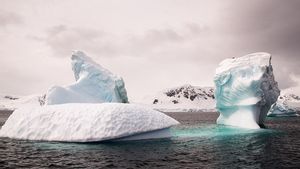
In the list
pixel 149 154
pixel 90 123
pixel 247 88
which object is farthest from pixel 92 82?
pixel 149 154

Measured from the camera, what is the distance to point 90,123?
24.6 m

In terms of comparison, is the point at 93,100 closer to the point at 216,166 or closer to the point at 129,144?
the point at 129,144

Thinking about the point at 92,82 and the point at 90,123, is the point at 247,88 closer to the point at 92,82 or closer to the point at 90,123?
the point at 92,82

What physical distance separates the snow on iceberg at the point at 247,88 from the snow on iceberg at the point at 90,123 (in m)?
18.6

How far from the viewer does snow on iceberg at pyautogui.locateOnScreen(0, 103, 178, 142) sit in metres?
24.3

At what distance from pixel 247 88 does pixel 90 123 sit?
25415 mm

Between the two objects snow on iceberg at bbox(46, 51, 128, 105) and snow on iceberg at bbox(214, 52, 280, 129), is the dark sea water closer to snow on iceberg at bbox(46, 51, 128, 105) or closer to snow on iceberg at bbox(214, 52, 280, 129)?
snow on iceberg at bbox(214, 52, 280, 129)

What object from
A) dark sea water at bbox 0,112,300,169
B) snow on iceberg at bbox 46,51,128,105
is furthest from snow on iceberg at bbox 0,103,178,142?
snow on iceberg at bbox 46,51,128,105

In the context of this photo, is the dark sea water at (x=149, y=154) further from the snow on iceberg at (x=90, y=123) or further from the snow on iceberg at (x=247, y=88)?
the snow on iceberg at (x=247, y=88)

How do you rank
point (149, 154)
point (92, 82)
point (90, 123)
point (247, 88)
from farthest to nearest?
point (92, 82), point (247, 88), point (90, 123), point (149, 154)

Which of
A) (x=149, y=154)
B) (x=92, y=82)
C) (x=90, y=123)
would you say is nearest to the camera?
(x=149, y=154)

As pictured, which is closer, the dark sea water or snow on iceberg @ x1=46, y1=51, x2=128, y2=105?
the dark sea water

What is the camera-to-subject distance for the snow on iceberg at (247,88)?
42188 mm

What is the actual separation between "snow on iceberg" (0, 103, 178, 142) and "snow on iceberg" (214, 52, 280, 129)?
18.6 metres
